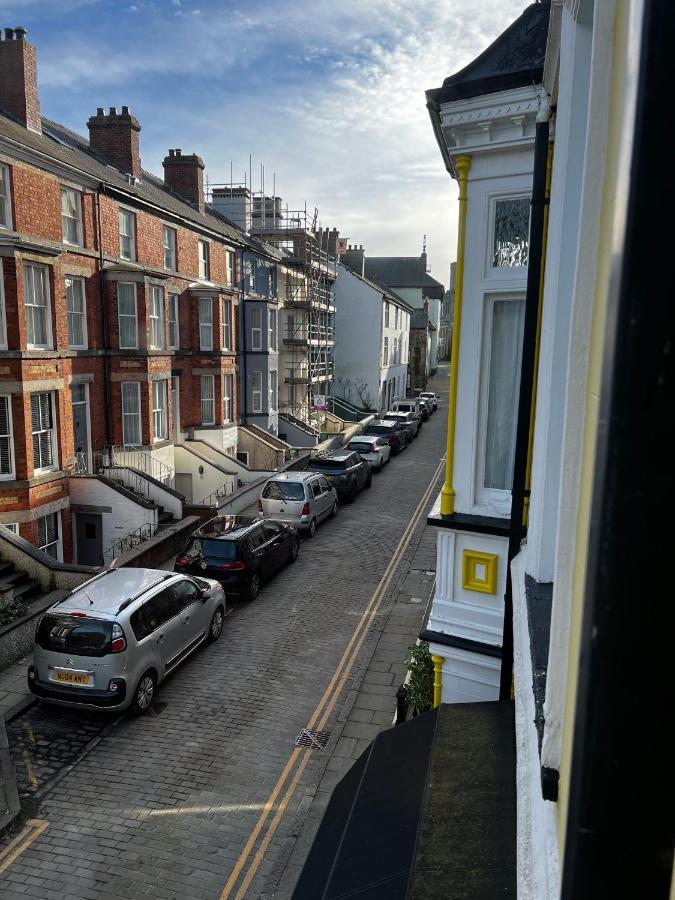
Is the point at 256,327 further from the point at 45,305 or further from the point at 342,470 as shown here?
the point at 45,305

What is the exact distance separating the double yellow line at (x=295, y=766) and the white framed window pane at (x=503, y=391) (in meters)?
4.66

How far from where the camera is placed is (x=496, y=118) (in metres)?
5.46

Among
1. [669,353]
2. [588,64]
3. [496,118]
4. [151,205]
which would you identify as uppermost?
[151,205]

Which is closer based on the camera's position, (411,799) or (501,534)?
(411,799)

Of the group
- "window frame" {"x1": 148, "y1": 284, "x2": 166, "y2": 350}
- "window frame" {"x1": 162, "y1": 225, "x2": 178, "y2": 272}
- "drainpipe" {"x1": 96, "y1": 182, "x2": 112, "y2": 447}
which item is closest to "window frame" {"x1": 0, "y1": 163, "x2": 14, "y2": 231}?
"drainpipe" {"x1": 96, "y1": 182, "x2": 112, "y2": 447}

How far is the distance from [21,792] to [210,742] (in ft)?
7.72

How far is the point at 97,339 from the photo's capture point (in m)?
19.9

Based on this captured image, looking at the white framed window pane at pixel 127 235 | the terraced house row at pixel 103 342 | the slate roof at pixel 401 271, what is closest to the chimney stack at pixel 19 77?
the terraced house row at pixel 103 342

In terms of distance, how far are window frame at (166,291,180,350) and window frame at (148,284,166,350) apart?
7.19 feet

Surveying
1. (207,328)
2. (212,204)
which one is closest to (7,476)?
(207,328)

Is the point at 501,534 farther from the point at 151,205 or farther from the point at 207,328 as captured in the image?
the point at 207,328

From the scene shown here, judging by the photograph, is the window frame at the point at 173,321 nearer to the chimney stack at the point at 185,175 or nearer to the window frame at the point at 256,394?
the window frame at the point at 256,394

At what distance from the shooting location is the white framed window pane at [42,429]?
55.0ft

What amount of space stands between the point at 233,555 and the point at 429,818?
10721 mm
